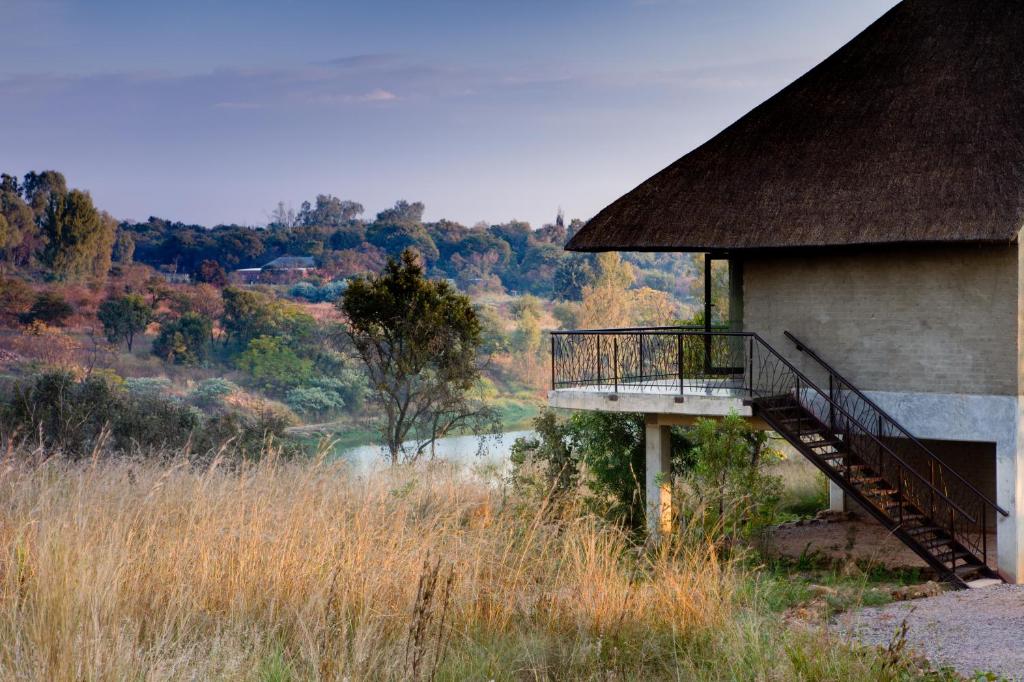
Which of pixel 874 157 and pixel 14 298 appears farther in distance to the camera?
pixel 14 298

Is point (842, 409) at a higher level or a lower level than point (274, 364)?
higher

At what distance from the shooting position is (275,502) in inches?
316

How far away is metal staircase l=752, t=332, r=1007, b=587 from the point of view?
1262 cm

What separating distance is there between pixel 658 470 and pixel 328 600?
9.23 m

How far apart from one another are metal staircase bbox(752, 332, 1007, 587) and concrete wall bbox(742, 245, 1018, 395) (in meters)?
0.30

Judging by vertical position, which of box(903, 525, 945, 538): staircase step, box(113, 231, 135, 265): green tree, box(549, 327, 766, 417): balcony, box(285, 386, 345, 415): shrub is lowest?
box(285, 386, 345, 415): shrub

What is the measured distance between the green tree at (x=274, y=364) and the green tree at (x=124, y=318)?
15.3 feet

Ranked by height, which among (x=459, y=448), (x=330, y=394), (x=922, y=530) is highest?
(x=922, y=530)

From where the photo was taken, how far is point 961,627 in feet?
31.8

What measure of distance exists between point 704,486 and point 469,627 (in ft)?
20.9

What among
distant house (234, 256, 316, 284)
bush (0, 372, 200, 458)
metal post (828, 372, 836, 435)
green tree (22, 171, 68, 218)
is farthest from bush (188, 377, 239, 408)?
metal post (828, 372, 836, 435)

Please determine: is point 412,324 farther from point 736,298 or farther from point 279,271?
point 279,271

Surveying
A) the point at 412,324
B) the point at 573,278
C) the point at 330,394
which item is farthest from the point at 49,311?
the point at 412,324

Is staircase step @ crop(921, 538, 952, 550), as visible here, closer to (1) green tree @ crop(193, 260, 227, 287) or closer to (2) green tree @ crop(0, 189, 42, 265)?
(1) green tree @ crop(193, 260, 227, 287)
